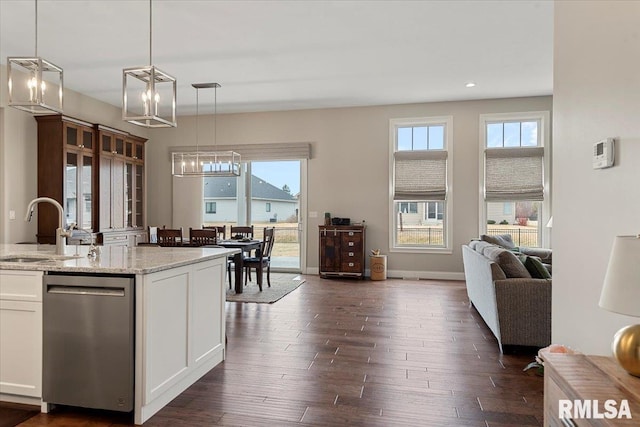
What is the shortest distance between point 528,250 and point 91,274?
582 centimetres

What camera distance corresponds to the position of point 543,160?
6.79 meters

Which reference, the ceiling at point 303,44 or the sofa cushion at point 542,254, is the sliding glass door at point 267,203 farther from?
the sofa cushion at point 542,254

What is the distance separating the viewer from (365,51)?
4.87 m

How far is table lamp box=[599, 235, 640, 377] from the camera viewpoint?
1.11m

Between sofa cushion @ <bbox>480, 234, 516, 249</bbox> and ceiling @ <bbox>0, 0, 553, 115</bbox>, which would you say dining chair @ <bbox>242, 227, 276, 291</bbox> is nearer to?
ceiling @ <bbox>0, 0, 553, 115</bbox>

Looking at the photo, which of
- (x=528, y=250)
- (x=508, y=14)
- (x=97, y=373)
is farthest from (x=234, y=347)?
(x=528, y=250)

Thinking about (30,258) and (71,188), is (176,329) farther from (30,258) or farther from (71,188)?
(71,188)

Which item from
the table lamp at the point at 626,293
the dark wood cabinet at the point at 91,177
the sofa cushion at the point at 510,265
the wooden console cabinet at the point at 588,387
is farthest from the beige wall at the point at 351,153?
the table lamp at the point at 626,293

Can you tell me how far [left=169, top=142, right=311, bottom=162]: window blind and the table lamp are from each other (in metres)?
6.63

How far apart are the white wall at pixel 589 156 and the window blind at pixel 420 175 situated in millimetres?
4851

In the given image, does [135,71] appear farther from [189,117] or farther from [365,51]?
[189,117]

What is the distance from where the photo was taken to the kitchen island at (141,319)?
7.44 feet

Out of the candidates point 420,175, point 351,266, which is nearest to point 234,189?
point 351,266

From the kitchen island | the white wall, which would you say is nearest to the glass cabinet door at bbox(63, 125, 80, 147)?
the kitchen island
